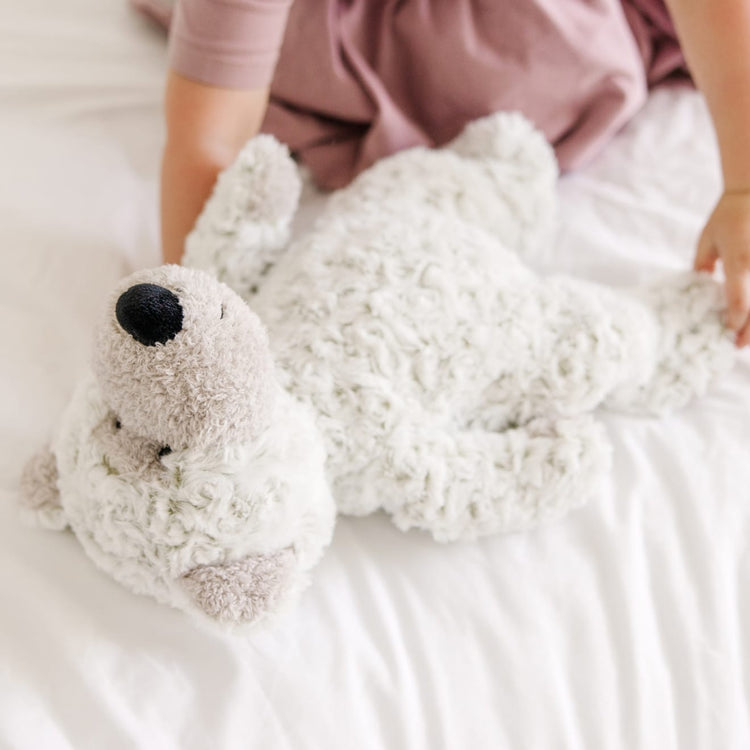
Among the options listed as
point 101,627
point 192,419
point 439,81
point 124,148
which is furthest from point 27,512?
point 439,81

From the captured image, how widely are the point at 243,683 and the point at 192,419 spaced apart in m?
0.20

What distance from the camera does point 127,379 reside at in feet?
1.25

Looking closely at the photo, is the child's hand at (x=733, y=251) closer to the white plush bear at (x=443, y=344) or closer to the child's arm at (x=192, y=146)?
the white plush bear at (x=443, y=344)

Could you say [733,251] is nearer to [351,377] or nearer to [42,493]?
[351,377]

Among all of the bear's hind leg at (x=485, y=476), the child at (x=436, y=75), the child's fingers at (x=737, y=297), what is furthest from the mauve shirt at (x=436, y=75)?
the bear's hind leg at (x=485, y=476)

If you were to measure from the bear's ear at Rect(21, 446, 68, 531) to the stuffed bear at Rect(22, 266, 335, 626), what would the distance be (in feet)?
0.05

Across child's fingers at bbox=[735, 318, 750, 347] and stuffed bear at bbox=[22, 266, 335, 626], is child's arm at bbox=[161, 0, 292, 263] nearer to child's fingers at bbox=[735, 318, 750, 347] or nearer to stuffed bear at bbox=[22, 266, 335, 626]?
stuffed bear at bbox=[22, 266, 335, 626]

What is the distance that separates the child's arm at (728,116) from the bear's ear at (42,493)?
0.54 metres

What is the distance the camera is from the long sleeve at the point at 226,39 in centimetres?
63

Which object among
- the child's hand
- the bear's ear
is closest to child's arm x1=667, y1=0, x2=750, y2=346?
the child's hand

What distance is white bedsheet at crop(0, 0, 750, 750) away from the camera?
0.48 metres

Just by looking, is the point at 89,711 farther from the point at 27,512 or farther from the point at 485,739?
the point at 485,739

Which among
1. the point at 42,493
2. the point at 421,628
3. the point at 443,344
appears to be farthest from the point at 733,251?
the point at 42,493

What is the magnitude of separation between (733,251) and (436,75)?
1.14 ft
